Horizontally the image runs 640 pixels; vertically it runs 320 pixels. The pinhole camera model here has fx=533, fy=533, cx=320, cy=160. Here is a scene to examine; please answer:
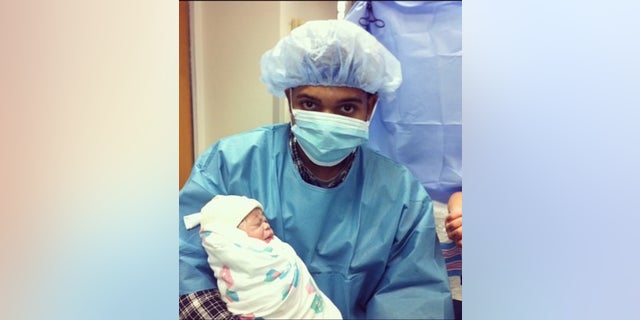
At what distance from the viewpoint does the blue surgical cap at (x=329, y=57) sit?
4.08 ft

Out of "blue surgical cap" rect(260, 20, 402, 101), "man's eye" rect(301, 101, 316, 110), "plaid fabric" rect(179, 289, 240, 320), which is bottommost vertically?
"plaid fabric" rect(179, 289, 240, 320)

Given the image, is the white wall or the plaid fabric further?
the white wall

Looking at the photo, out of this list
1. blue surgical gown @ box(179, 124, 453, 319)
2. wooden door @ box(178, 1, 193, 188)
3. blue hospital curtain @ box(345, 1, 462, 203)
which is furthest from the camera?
blue hospital curtain @ box(345, 1, 462, 203)

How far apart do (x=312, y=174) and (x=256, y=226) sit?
25cm

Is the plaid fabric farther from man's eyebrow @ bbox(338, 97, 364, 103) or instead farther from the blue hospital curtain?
the blue hospital curtain

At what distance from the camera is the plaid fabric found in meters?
0.96

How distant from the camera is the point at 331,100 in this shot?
1.25m

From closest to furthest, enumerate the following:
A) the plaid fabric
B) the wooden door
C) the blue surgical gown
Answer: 1. the plaid fabric
2. the blue surgical gown
3. the wooden door

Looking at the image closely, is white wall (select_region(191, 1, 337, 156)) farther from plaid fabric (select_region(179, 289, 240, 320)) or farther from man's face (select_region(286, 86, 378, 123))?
plaid fabric (select_region(179, 289, 240, 320))

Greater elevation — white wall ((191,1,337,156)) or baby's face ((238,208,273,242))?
white wall ((191,1,337,156))

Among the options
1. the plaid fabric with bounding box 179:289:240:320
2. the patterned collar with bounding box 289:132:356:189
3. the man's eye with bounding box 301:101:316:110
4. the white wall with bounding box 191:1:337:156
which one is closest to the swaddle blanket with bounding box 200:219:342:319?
the plaid fabric with bounding box 179:289:240:320

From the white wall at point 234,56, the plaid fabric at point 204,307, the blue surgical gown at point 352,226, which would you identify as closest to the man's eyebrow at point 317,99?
the blue surgical gown at point 352,226
